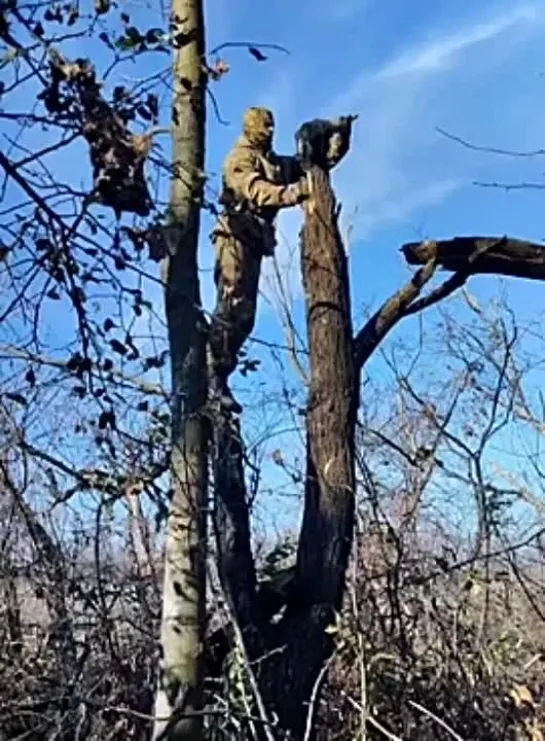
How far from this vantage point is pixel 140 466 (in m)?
4.73

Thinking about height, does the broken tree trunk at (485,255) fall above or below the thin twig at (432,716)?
above

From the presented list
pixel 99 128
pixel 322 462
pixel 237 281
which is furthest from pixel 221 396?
pixel 99 128

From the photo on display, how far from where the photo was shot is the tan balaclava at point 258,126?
6.12 m

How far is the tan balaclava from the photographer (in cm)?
612

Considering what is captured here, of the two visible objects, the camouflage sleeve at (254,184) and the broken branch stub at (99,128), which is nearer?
the broken branch stub at (99,128)

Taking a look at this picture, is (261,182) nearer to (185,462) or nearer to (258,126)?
(258,126)

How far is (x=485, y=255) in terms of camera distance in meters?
6.91

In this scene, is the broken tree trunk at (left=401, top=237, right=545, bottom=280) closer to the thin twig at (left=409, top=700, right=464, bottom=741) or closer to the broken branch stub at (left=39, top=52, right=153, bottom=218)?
the thin twig at (left=409, top=700, right=464, bottom=741)

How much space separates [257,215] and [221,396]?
2.80ft

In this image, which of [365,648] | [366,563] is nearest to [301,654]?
[365,648]

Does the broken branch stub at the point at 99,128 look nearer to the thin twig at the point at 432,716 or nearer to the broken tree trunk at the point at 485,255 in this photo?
the thin twig at the point at 432,716

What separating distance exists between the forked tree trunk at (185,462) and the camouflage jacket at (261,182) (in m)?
0.32

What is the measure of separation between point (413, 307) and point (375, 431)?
1029 millimetres

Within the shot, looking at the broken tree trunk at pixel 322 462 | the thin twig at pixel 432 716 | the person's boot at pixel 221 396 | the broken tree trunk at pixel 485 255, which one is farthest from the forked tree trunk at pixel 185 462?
the broken tree trunk at pixel 485 255
